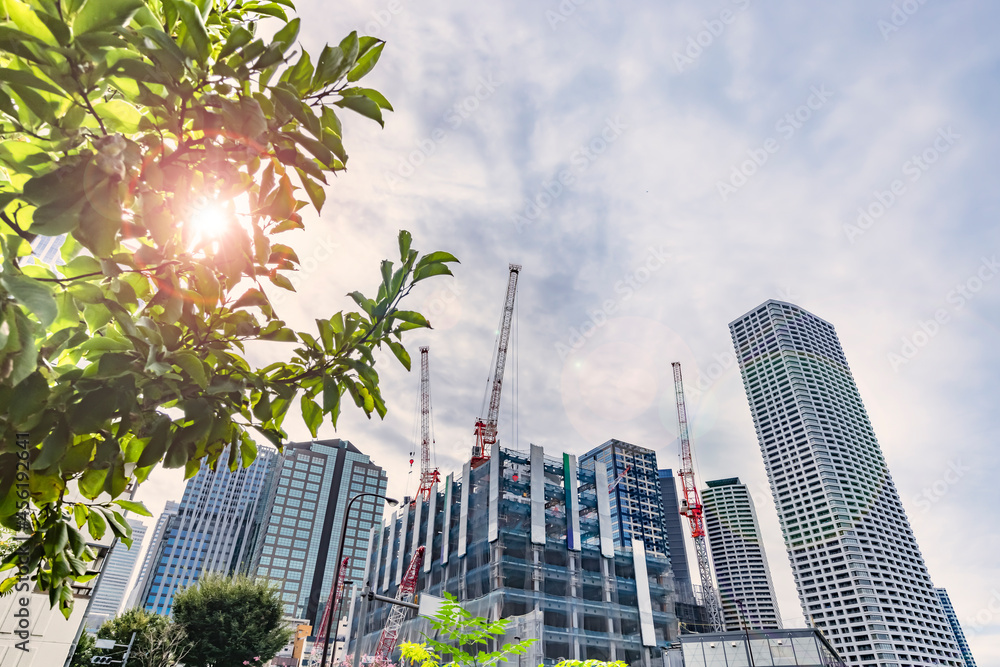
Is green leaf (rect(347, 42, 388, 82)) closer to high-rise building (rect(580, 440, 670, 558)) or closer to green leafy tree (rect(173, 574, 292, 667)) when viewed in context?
green leafy tree (rect(173, 574, 292, 667))

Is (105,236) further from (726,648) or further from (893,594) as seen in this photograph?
(893,594)

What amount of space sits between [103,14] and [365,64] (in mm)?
778

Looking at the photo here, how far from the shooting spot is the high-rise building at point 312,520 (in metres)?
152

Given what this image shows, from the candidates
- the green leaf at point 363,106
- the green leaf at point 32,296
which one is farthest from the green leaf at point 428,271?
the green leaf at point 32,296

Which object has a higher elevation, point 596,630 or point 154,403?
point 596,630

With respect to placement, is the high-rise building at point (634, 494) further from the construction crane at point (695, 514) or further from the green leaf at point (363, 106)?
the green leaf at point (363, 106)

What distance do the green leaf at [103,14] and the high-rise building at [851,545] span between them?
20897 cm

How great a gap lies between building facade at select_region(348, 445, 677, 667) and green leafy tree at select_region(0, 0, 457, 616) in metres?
53.8

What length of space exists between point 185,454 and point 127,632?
155 feet

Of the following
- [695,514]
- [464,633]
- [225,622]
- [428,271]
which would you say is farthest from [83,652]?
[695,514]

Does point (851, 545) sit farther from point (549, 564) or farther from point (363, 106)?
point (363, 106)

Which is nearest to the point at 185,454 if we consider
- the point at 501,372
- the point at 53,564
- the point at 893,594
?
the point at 53,564

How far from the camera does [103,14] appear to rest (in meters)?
1.29

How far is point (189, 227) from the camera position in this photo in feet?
5.79
